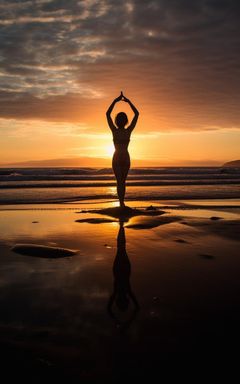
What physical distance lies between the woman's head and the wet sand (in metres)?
4.81

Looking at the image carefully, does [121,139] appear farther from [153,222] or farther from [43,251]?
[43,251]

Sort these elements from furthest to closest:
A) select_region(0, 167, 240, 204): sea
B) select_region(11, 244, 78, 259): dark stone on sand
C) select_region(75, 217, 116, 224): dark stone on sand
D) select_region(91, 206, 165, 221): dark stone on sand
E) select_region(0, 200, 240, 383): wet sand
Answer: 1. select_region(0, 167, 240, 204): sea
2. select_region(91, 206, 165, 221): dark stone on sand
3. select_region(75, 217, 116, 224): dark stone on sand
4. select_region(11, 244, 78, 259): dark stone on sand
5. select_region(0, 200, 240, 383): wet sand

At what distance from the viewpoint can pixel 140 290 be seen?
4039mm

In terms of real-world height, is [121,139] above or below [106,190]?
above

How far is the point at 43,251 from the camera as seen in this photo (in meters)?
5.85

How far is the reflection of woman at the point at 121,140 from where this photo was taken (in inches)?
425

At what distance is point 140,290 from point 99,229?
445cm

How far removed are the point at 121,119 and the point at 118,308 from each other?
809 centimetres

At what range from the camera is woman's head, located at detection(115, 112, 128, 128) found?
10.8 metres

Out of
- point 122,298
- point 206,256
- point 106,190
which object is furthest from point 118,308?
point 106,190

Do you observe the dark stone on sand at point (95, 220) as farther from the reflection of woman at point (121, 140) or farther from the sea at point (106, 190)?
the sea at point (106, 190)

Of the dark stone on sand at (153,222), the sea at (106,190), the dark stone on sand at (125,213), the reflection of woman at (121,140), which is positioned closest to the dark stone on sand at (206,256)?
the dark stone on sand at (153,222)

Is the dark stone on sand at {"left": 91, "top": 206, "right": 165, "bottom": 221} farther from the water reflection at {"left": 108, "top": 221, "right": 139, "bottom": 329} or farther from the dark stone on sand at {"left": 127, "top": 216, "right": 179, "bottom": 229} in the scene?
the water reflection at {"left": 108, "top": 221, "right": 139, "bottom": 329}

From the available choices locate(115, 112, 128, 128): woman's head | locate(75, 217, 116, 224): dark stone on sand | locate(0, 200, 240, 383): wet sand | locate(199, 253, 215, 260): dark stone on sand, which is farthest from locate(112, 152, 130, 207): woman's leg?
locate(199, 253, 215, 260): dark stone on sand
